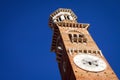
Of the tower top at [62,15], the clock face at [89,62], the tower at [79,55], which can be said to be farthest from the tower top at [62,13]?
the clock face at [89,62]

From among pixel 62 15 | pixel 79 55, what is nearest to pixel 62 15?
pixel 62 15

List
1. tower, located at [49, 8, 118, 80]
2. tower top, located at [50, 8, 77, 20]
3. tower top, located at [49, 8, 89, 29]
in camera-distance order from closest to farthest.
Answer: tower, located at [49, 8, 118, 80] < tower top, located at [49, 8, 89, 29] < tower top, located at [50, 8, 77, 20]

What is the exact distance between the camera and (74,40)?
2770 centimetres

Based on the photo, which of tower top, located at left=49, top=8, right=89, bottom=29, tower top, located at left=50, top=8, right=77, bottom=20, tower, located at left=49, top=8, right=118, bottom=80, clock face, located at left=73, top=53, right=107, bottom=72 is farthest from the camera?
tower top, located at left=50, top=8, right=77, bottom=20

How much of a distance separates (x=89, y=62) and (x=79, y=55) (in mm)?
1439

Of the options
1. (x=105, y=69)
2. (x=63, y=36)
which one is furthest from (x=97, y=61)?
(x=63, y=36)

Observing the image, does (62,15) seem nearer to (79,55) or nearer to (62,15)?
(62,15)

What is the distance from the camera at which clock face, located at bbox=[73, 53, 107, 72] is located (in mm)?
22484

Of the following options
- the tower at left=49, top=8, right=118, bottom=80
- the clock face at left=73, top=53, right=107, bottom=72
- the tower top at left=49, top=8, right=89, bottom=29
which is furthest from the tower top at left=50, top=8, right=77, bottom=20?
the clock face at left=73, top=53, right=107, bottom=72

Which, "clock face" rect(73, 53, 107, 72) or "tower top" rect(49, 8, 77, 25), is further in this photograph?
"tower top" rect(49, 8, 77, 25)

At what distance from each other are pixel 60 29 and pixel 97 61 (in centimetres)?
856

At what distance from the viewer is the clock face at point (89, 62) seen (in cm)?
2248

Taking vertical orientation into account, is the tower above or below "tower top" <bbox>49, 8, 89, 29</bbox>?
below

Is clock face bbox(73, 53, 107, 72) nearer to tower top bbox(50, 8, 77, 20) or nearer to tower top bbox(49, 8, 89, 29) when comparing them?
tower top bbox(49, 8, 89, 29)
